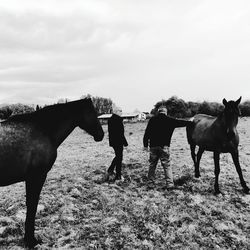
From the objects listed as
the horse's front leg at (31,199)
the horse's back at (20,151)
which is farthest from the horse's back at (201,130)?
the horse's front leg at (31,199)

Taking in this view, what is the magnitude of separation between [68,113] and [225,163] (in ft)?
25.3

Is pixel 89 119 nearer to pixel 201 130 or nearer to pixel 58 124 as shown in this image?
pixel 58 124

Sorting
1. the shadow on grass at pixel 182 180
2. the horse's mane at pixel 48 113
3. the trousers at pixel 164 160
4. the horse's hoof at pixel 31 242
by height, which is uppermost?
the horse's mane at pixel 48 113

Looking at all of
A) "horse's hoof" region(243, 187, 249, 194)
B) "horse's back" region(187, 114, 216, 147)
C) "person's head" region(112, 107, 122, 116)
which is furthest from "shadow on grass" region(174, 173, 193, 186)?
"person's head" region(112, 107, 122, 116)

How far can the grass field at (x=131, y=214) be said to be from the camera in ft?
16.7

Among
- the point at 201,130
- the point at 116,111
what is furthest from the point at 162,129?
the point at 201,130

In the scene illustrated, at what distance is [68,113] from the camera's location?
17.7ft

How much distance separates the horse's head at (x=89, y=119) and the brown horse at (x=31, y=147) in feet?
0.96

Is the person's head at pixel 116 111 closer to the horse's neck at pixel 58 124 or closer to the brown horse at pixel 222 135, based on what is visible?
the brown horse at pixel 222 135

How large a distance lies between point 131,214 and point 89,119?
2.32m

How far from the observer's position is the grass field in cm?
508

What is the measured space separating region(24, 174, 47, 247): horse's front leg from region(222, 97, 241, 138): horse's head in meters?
5.17

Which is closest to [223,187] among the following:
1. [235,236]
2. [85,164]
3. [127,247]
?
[235,236]

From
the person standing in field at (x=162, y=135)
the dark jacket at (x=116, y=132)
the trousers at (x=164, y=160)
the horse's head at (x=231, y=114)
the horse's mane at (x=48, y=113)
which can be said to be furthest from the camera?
the dark jacket at (x=116, y=132)
